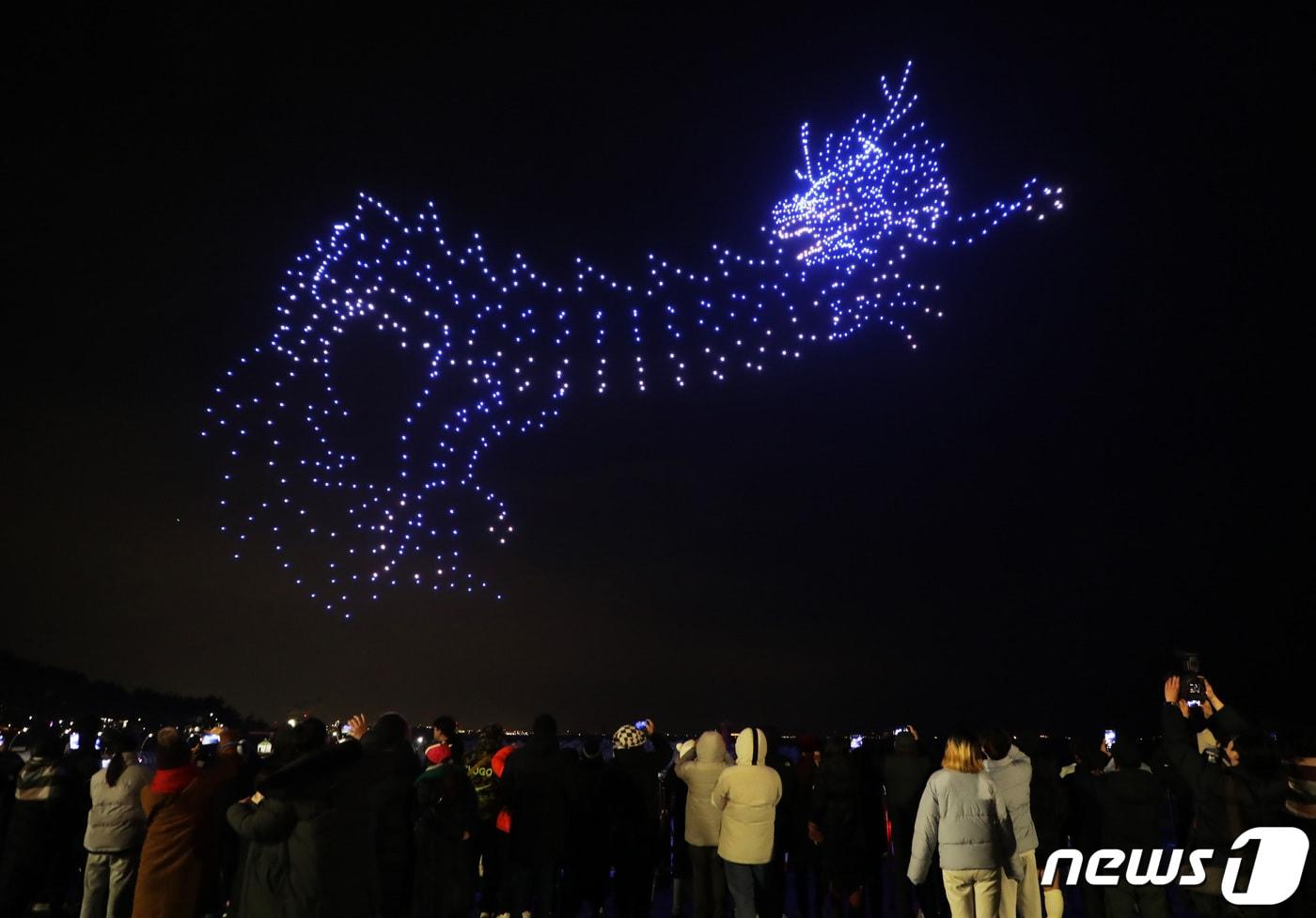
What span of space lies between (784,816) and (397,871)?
3.65m

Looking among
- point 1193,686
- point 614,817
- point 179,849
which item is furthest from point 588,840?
point 1193,686

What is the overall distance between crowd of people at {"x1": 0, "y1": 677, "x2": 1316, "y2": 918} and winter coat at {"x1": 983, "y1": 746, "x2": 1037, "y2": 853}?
0.02 meters

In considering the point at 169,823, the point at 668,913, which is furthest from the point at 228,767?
the point at 668,913

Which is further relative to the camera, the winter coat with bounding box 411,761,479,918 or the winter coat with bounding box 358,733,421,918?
the winter coat with bounding box 411,761,479,918

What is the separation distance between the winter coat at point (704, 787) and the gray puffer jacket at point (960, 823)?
1893mm

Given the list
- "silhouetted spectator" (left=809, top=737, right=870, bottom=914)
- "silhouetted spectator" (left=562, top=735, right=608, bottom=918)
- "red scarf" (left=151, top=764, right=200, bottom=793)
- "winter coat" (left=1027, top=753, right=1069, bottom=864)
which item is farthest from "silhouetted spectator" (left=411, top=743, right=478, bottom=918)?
"winter coat" (left=1027, top=753, right=1069, bottom=864)

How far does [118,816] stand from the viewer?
6.60 m

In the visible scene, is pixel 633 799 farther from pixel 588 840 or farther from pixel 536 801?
pixel 536 801

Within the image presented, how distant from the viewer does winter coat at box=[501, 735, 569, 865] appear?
22.2 ft

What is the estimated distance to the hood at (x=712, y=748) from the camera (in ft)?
24.1

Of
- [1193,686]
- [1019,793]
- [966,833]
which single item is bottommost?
[966,833]

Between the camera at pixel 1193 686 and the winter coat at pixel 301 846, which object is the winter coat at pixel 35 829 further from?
the camera at pixel 1193 686

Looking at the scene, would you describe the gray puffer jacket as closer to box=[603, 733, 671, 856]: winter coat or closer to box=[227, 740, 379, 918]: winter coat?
box=[603, 733, 671, 856]: winter coat

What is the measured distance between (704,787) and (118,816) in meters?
4.53
